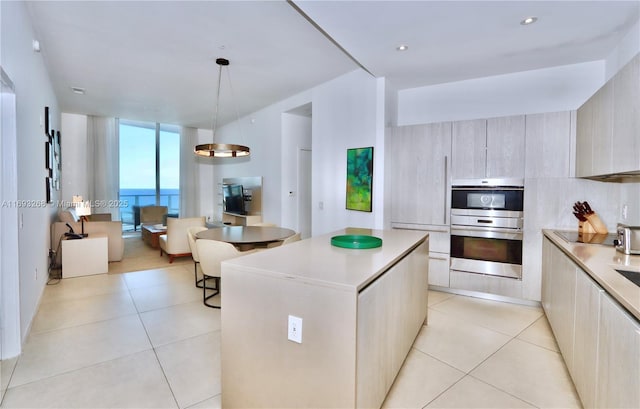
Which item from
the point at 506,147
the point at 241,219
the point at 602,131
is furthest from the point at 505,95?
the point at 241,219

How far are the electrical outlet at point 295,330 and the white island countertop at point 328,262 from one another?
194mm

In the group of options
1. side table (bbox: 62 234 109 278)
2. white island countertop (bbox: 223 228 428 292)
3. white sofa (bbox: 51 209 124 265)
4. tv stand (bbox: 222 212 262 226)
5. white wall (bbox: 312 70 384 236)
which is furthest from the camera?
tv stand (bbox: 222 212 262 226)

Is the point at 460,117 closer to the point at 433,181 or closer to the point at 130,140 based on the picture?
the point at 433,181

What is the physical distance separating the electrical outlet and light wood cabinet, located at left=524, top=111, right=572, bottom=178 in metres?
3.16

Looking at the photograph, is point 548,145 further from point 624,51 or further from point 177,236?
point 177,236

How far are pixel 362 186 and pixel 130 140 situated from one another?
263 inches

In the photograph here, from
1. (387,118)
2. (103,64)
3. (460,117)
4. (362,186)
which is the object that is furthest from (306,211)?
(103,64)

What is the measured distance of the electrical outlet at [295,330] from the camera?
58.3 inches

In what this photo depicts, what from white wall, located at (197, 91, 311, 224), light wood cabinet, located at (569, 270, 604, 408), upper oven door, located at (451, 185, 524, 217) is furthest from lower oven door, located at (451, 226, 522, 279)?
white wall, located at (197, 91, 311, 224)

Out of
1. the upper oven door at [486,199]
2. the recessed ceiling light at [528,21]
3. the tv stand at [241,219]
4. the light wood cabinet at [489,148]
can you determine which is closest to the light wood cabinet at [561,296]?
the upper oven door at [486,199]

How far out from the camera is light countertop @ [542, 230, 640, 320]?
4.45 feet

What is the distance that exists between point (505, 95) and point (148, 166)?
8040 mm

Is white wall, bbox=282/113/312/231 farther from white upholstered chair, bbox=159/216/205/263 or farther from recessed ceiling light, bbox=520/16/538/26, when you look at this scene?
recessed ceiling light, bbox=520/16/538/26

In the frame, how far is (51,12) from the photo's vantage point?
3012 mm
